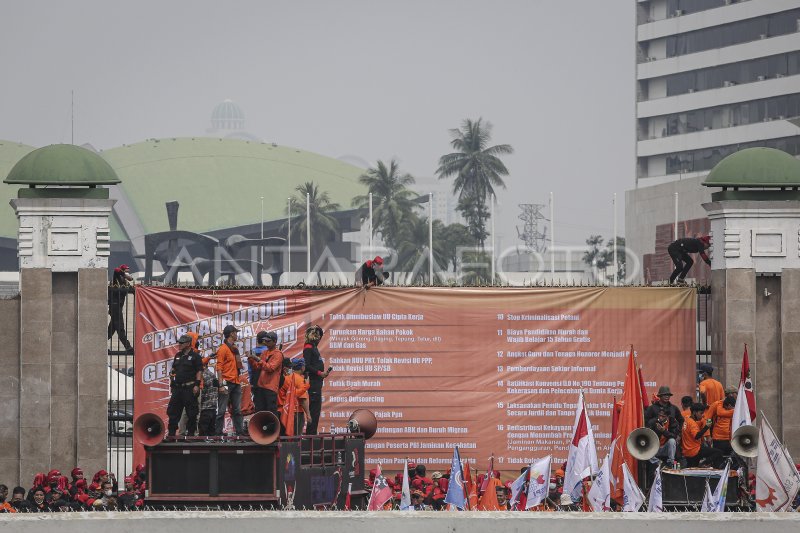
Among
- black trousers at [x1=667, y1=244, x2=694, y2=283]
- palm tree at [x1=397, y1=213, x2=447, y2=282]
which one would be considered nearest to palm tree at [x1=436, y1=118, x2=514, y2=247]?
palm tree at [x1=397, y1=213, x2=447, y2=282]

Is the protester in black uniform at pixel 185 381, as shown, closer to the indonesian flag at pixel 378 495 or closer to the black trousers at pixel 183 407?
the black trousers at pixel 183 407

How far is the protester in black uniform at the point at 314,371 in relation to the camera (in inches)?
789

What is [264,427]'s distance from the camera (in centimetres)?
1648

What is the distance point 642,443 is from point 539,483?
1416 mm

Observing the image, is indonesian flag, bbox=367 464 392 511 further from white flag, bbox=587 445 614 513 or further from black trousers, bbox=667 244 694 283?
black trousers, bbox=667 244 694 283

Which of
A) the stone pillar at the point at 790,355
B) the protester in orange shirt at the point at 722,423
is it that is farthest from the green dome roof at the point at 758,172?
the protester in orange shirt at the point at 722,423

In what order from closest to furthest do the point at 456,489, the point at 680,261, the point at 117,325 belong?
the point at 456,489
the point at 117,325
the point at 680,261

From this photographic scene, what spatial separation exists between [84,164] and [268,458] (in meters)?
7.56

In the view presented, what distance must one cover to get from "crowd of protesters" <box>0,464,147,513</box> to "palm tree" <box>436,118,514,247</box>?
11312cm

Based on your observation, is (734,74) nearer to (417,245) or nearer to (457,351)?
(417,245)

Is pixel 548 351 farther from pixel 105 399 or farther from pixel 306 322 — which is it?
pixel 105 399

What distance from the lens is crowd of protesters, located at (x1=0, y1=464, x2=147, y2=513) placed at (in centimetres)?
1895

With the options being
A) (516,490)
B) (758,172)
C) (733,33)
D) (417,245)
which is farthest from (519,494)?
(417,245)

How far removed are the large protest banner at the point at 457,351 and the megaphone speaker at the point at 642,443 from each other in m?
4.30
